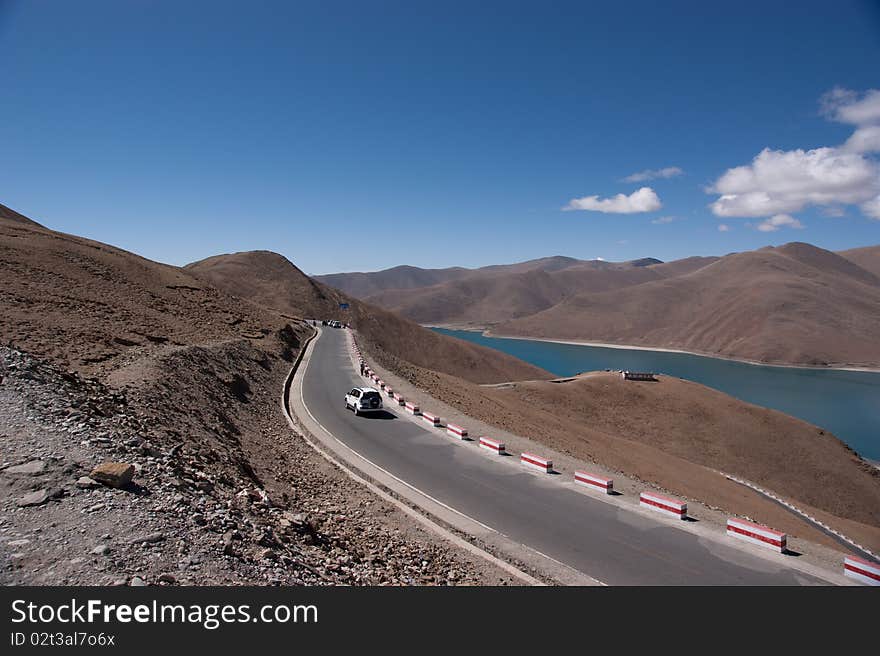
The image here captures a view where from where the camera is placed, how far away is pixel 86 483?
8.05 m

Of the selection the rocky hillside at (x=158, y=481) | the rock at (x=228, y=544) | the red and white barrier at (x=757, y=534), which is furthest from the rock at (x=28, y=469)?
the red and white barrier at (x=757, y=534)

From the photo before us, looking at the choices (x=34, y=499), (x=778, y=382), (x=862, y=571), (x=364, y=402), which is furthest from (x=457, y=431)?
(x=778, y=382)

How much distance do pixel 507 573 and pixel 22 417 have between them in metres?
10.7

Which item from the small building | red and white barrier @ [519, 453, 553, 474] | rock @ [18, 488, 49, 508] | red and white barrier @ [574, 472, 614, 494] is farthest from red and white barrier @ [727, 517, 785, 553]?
the small building

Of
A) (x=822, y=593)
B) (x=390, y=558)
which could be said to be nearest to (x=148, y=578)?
(x=390, y=558)

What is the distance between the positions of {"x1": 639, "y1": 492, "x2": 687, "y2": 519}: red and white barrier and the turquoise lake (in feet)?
230

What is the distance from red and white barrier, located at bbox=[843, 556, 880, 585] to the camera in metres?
11.1

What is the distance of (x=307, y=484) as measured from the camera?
1588cm

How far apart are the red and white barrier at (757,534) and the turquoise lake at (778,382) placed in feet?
231

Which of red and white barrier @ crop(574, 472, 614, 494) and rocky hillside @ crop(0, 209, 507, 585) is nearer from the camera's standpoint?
rocky hillside @ crop(0, 209, 507, 585)

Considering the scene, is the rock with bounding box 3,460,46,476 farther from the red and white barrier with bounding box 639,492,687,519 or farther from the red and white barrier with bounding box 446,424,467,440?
the red and white barrier with bounding box 446,424,467,440

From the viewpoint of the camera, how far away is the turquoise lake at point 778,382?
82.0 metres

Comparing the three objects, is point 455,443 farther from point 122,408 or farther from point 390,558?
point 122,408

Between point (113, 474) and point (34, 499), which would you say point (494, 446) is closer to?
point (113, 474)
